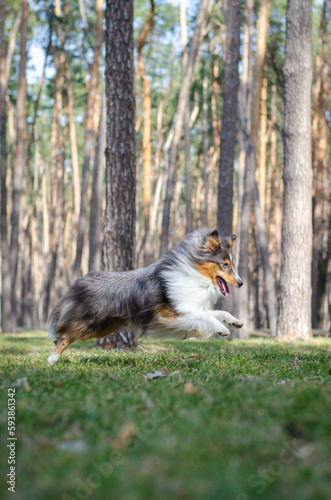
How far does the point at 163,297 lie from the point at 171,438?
3.98 meters

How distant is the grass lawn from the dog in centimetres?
183

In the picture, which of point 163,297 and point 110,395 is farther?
point 163,297

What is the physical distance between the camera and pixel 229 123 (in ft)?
53.4

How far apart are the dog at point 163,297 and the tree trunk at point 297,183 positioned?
5.12m

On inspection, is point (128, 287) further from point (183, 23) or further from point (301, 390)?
point (183, 23)

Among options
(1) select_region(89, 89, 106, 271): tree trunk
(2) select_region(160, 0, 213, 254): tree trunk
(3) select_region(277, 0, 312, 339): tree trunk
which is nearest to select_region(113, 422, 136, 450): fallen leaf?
(3) select_region(277, 0, 312, 339): tree trunk

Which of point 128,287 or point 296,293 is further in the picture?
point 296,293

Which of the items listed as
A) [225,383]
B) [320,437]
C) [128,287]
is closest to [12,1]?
[128,287]

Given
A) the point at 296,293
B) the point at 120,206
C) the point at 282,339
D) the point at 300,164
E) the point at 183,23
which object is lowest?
the point at 282,339

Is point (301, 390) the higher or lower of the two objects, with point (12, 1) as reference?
lower

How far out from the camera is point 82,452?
290 cm

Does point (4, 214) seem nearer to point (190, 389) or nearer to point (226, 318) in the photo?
point (226, 318)

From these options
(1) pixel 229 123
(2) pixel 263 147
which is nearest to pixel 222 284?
(1) pixel 229 123

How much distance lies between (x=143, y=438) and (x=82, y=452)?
39 cm
